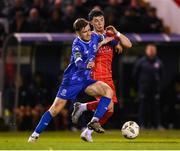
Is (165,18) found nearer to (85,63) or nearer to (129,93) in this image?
(129,93)

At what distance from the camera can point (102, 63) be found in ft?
56.0

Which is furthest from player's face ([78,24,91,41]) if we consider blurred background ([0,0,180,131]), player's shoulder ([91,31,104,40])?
blurred background ([0,0,180,131])

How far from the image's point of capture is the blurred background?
2397 cm

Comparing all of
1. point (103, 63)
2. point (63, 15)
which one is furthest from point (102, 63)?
point (63, 15)

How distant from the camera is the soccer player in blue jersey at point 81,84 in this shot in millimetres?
15758

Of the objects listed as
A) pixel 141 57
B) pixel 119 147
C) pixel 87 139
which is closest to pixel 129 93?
pixel 141 57

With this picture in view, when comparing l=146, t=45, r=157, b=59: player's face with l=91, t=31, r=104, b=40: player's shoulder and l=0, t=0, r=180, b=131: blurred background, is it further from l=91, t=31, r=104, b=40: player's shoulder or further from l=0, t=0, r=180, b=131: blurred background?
l=91, t=31, r=104, b=40: player's shoulder

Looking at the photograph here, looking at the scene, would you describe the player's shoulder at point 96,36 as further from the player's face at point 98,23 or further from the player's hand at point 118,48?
the player's hand at point 118,48

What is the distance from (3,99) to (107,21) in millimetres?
3666

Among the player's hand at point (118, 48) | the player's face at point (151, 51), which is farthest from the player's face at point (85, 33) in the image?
the player's face at point (151, 51)

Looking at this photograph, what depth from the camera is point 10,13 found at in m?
25.5

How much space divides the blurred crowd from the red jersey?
7878 millimetres

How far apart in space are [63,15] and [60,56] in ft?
4.57

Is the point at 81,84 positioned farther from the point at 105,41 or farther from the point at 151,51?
the point at 151,51
